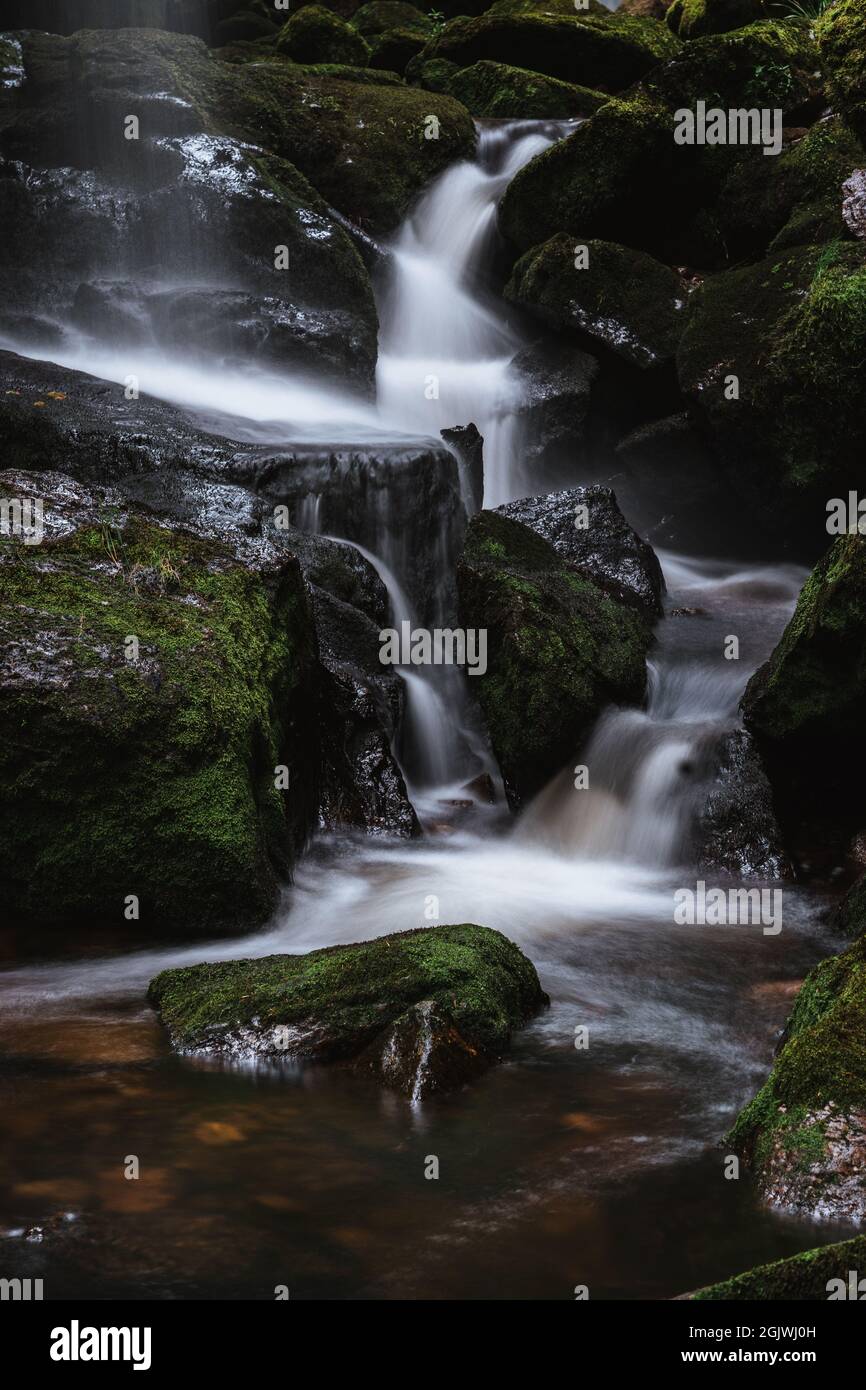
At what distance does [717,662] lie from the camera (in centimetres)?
993

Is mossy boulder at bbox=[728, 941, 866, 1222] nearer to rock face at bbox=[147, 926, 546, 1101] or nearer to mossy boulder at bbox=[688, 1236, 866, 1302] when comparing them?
mossy boulder at bbox=[688, 1236, 866, 1302]

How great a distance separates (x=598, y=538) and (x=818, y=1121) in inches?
308

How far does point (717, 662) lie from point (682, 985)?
4569 mm

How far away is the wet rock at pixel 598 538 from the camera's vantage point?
35.2 ft

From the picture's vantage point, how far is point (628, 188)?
1445cm

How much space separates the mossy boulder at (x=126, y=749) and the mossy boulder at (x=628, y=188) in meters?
10.0

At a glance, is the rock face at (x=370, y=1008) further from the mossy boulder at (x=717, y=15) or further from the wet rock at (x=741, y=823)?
the mossy boulder at (x=717, y=15)

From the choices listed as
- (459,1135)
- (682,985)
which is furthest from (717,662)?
(459,1135)

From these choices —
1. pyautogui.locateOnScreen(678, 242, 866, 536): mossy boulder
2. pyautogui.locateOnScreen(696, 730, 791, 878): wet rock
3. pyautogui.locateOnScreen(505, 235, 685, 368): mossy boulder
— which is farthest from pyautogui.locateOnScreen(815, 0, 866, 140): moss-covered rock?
pyautogui.locateOnScreen(505, 235, 685, 368): mossy boulder

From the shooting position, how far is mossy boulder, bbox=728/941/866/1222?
131 inches

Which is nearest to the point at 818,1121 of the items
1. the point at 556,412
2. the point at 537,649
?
the point at 537,649

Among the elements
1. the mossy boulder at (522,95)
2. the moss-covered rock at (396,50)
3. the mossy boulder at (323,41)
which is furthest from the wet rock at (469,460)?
the mossy boulder at (323,41)

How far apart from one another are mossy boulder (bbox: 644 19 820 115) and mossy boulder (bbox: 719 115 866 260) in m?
0.98

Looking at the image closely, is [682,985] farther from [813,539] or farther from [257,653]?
[813,539]
